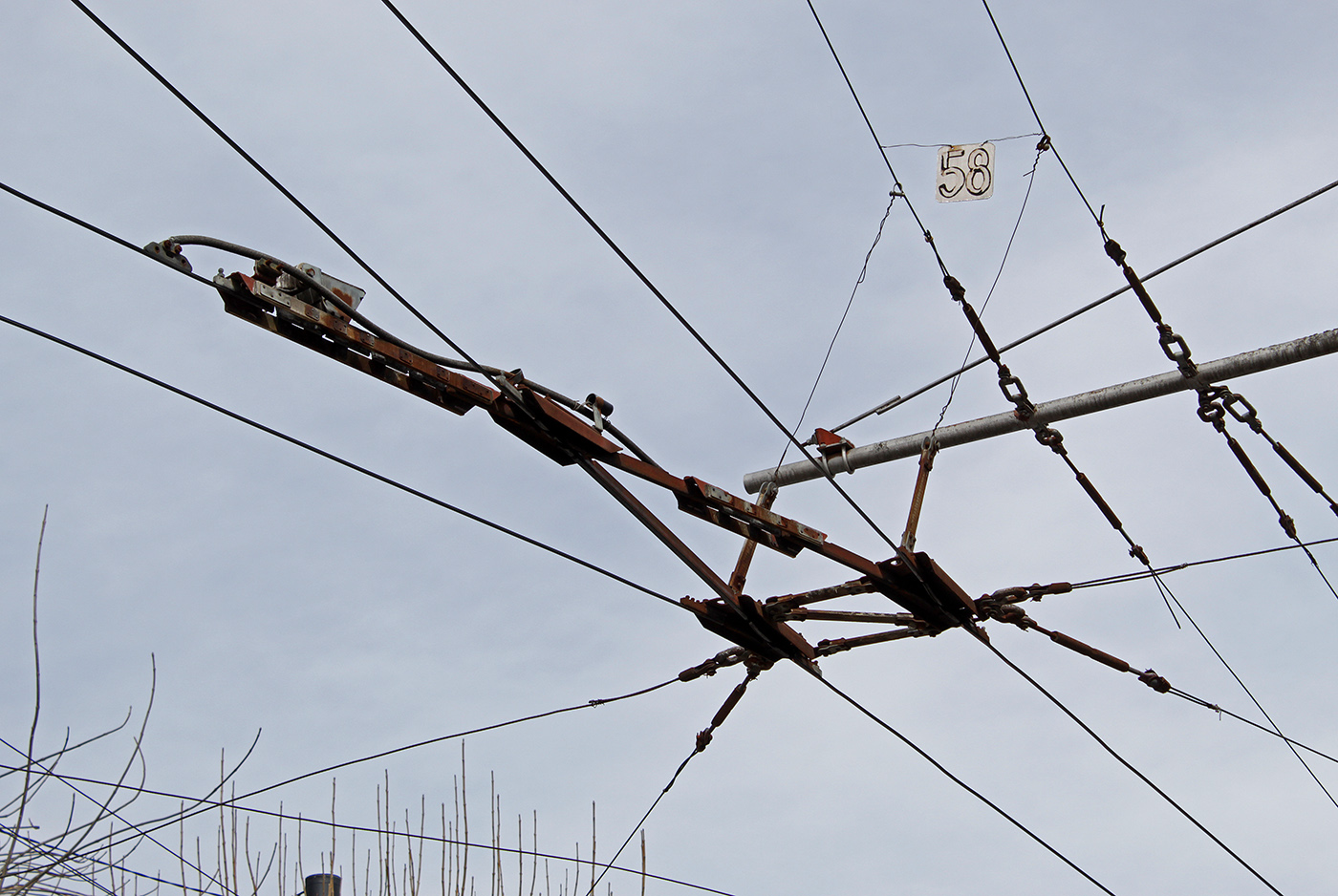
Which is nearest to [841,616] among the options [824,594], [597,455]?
[824,594]

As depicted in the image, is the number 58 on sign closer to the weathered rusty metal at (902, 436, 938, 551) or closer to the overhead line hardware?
the weathered rusty metal at (902, 436, 938, 551)

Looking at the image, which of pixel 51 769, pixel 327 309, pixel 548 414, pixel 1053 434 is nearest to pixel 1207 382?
pixel 1053 434

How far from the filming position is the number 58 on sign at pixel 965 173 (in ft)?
40.6

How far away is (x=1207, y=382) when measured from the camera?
11336mm

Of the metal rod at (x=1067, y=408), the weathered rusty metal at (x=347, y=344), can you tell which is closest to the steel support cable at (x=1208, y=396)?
the metal rod at (x=1067, y=408)

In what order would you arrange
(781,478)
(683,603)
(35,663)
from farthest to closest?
(781,478) → (683,603) → (35,663)

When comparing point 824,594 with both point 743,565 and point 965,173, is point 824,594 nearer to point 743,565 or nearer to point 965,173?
point 743,565

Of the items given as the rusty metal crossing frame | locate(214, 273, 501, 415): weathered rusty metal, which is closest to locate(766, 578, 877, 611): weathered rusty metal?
the rusty metal crossing frame

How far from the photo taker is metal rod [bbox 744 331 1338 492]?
35.9 ft

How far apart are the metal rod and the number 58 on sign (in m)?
1.96

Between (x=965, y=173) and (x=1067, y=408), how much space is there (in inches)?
90.2

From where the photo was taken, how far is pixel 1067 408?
11.7m

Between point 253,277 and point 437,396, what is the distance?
1286mm

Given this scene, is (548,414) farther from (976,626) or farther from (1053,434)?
(1053,434)
